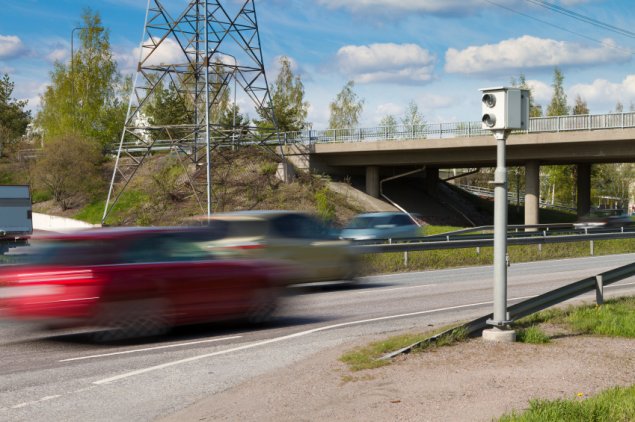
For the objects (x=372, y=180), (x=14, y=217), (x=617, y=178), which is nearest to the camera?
(x=14, y=217)

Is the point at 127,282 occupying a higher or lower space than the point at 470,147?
lower

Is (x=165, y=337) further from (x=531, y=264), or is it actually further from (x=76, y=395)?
(x=531, y=264)

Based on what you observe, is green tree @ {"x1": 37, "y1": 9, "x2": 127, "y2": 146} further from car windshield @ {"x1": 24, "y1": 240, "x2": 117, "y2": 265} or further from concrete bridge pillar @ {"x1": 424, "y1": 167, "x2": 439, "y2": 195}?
car windshield @ {"x1": 24, "y1": 240, "x2": 117, "y2": 265}

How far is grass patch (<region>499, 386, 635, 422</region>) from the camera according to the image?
243 inches

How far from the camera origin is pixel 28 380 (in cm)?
839

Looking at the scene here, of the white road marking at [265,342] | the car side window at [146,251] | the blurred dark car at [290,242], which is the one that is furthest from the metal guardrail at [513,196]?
the car side window at [146,251]

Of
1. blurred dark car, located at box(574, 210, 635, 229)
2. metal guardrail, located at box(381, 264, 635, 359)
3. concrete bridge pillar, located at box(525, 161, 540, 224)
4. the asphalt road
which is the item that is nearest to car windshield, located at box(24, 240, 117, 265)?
the asphalt road

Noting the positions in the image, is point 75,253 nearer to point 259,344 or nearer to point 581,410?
point 259,344

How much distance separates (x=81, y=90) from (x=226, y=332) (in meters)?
63.1

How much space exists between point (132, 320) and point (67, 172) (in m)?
50.5

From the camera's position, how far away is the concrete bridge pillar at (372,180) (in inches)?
2233

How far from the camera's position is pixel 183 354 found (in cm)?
984

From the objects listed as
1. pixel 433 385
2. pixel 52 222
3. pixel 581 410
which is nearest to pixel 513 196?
pixel 52 222

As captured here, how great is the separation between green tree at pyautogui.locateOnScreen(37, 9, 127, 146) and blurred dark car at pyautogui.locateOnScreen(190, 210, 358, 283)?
55334 millimetres
